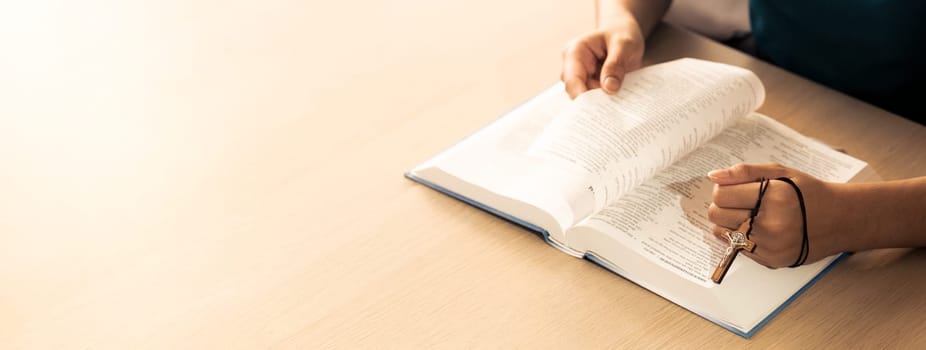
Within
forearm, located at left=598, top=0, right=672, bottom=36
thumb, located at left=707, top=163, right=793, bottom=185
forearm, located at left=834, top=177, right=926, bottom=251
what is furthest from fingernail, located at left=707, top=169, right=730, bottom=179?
forearm, located at left=598, top=0, right=672, bottom=36

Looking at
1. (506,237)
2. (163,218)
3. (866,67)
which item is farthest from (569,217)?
(866,67)

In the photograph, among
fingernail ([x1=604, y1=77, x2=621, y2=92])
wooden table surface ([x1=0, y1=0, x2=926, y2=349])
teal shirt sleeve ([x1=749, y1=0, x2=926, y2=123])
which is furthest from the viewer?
teal shirt sleeve ([x1=749, y1=0, x2=926, y2=123])

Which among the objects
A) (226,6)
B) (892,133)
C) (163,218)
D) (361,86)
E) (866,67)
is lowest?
(892,133)

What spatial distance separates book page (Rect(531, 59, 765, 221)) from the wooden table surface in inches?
3.4

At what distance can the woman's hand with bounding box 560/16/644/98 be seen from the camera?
123 cm

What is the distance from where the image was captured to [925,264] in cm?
106

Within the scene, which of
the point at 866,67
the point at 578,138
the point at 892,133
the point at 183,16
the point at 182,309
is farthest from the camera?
the point at 183,16

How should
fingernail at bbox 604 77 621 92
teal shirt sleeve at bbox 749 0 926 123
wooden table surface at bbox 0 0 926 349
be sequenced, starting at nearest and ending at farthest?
1. wooden table surface at bbox 0 0 926 349
2. fingernail at bbox 604 77 621 92
3. teal shirt sleeve at bbox 749 0 926 123

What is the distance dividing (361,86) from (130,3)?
0.47 m

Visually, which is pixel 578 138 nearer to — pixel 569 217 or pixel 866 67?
pixel 569 217

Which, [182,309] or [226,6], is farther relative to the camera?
[226,6]

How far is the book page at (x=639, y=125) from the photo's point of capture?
1.07 meters

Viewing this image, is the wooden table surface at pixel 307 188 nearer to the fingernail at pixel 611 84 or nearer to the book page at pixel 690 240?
the book page at pixel 690 240

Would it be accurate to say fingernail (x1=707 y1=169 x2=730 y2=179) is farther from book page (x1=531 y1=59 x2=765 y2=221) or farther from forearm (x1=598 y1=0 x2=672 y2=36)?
forearm (x1=598 y1=0 x2=672 y2=36)
